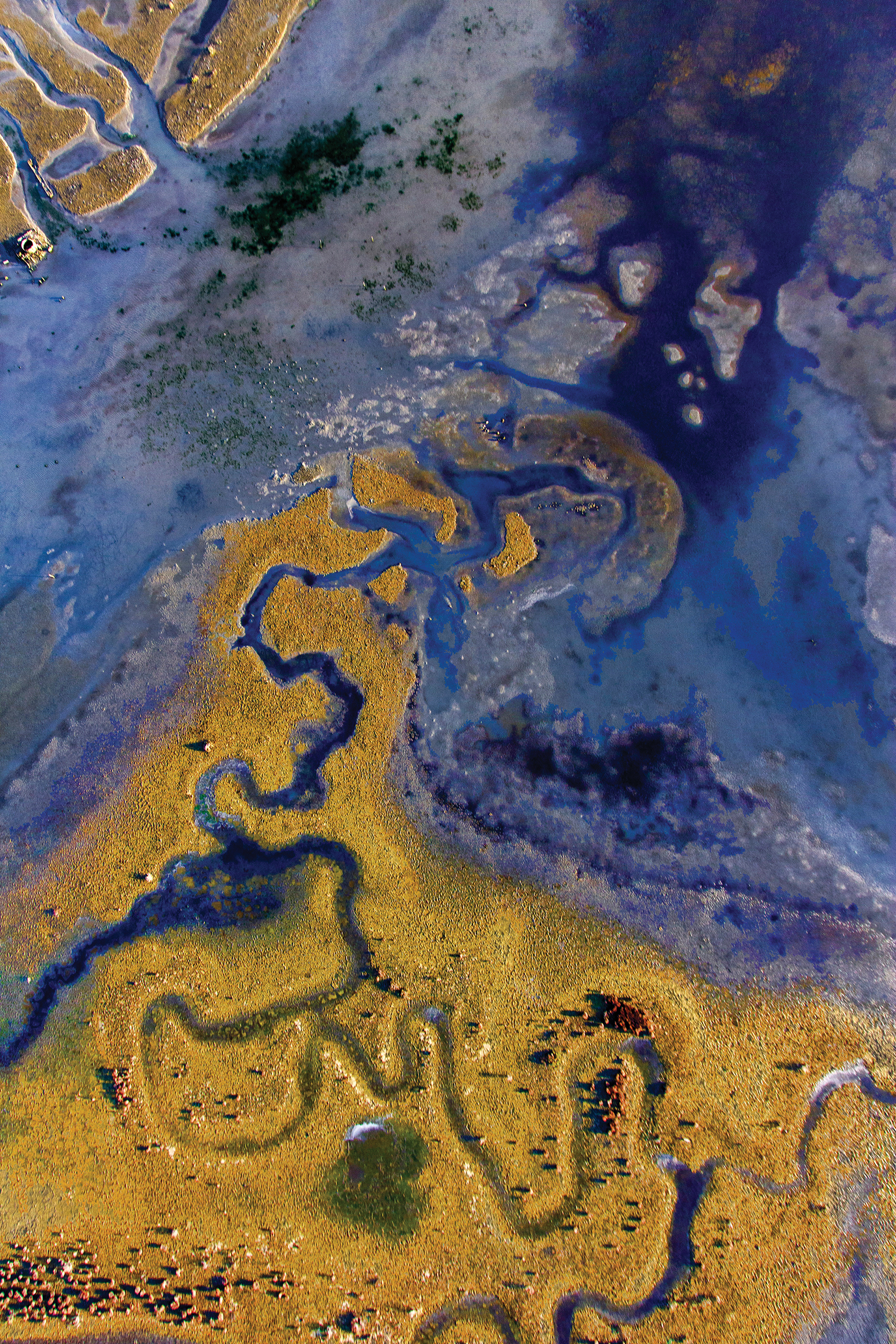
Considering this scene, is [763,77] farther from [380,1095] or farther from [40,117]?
[380,1095]

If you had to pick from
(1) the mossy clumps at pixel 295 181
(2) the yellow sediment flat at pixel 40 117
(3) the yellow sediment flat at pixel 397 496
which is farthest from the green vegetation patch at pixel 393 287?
(2) the yellow sediment flat at pixel 40 117

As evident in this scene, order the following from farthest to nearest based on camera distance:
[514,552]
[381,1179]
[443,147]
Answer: [514,552]
[443,147]
[381,1179]

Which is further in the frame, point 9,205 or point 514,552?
point 514,552

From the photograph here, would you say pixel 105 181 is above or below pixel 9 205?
above

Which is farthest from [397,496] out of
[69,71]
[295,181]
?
[69,71]

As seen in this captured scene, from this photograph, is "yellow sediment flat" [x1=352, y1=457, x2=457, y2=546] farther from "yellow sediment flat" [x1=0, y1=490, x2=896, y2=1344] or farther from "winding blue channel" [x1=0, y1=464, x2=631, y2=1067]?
"yellow sediment flat" [x1=0, y1=490, x2=896, y2=1344]

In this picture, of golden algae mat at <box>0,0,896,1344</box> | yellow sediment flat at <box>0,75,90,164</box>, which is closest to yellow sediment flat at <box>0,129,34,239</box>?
golden algae mat at <box>0,0,896,1344</box>

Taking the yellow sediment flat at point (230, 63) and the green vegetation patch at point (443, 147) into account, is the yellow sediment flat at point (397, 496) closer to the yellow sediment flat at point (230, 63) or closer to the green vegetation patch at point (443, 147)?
the green vegetation patch at point (443, 147)
